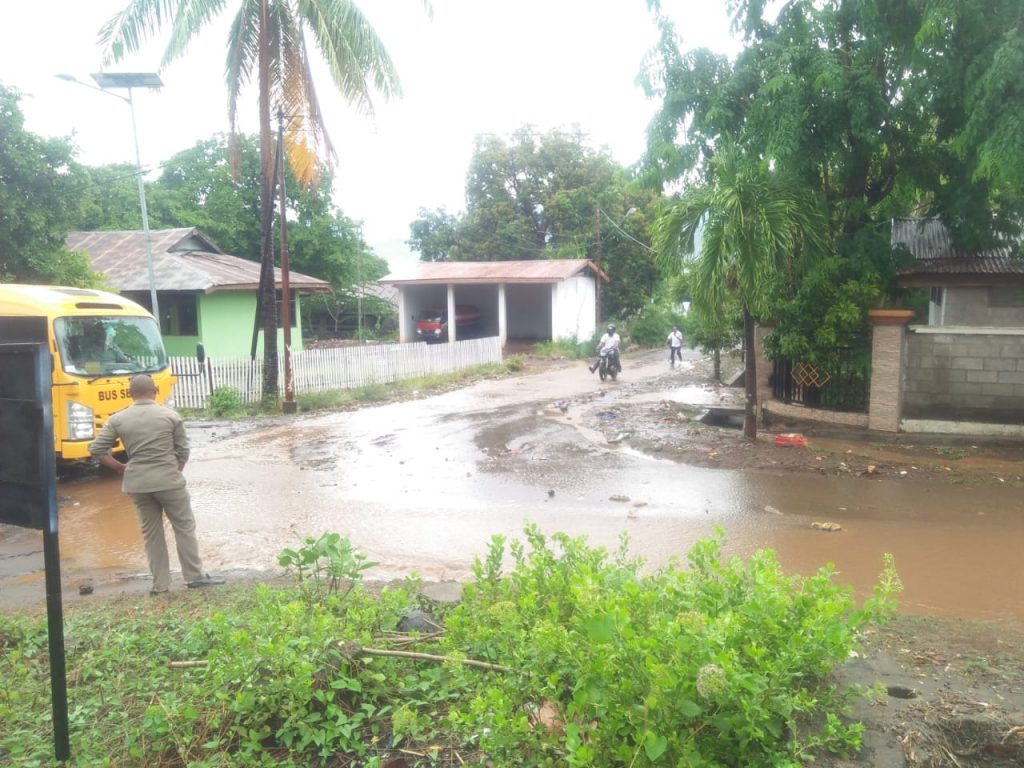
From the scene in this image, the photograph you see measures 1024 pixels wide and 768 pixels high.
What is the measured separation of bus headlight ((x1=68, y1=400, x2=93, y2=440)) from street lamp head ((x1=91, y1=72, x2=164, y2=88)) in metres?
8.75

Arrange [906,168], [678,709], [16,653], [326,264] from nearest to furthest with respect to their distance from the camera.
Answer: [678,709], [16,653], [906,168], [326,264]

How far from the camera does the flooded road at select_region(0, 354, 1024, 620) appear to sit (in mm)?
7219

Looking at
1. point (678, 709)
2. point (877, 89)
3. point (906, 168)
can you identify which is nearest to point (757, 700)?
point (678, 709)

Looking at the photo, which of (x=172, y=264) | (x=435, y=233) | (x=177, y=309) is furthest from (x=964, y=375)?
(x=435, y=233)

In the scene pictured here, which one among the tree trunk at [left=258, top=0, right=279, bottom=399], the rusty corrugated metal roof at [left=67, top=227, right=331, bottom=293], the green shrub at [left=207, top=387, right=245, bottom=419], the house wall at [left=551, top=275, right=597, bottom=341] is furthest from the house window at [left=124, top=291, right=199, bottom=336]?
the house wall at [left=551, top=275, right=597, bottom=341]

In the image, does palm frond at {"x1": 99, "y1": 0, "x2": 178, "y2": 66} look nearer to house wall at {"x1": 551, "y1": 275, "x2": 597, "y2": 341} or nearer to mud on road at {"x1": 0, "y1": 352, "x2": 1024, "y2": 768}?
mud on road at {"x1": 0, "y1": 352, "x2": 1024, "y2": 768}

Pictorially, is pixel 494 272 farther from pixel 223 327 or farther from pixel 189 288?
pixel 189 288

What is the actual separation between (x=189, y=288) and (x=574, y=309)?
692 inches

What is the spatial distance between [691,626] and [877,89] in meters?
10.3

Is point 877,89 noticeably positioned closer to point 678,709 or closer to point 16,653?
point 678,709

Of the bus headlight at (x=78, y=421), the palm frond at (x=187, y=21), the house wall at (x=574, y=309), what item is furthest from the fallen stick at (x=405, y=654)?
the house wall at (x=574, y=309)

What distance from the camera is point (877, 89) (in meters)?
10.8

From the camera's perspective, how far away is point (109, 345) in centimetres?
1102

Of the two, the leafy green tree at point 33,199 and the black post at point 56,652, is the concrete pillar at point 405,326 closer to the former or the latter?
the leafy green tree at point 33,199
